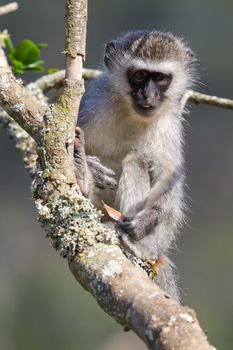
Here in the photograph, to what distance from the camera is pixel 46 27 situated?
1608 centimetres

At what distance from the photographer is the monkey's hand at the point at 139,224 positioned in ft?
17.3

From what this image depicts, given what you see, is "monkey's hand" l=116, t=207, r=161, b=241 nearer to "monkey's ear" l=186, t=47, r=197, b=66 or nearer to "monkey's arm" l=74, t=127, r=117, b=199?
"monkey's arm" l=74, t=127, r=117, b=199

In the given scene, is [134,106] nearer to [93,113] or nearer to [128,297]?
[93,113]

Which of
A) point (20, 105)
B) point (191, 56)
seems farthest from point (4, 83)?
point (191, 56)

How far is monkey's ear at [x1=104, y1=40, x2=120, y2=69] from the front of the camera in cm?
589

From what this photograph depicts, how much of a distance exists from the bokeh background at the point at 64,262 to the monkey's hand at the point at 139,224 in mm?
1743

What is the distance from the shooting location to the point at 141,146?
220 inches

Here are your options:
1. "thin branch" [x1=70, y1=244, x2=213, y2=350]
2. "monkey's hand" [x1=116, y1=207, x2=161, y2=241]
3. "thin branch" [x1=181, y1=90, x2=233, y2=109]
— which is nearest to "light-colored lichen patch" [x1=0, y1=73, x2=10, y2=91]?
"thin branch" [x1=70, y1=244, x2=213, y2=350]

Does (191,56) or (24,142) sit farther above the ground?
(191,56)

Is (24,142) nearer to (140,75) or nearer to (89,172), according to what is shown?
(89,172)

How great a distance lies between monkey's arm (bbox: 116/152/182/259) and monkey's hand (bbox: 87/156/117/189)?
0.14 meters

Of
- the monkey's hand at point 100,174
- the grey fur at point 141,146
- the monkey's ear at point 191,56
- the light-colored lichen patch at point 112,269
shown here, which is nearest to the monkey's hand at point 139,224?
the grey fur at point 141,146

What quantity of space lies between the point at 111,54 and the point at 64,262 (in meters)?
6.53

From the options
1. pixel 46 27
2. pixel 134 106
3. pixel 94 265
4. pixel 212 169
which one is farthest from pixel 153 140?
pixel 46 27
